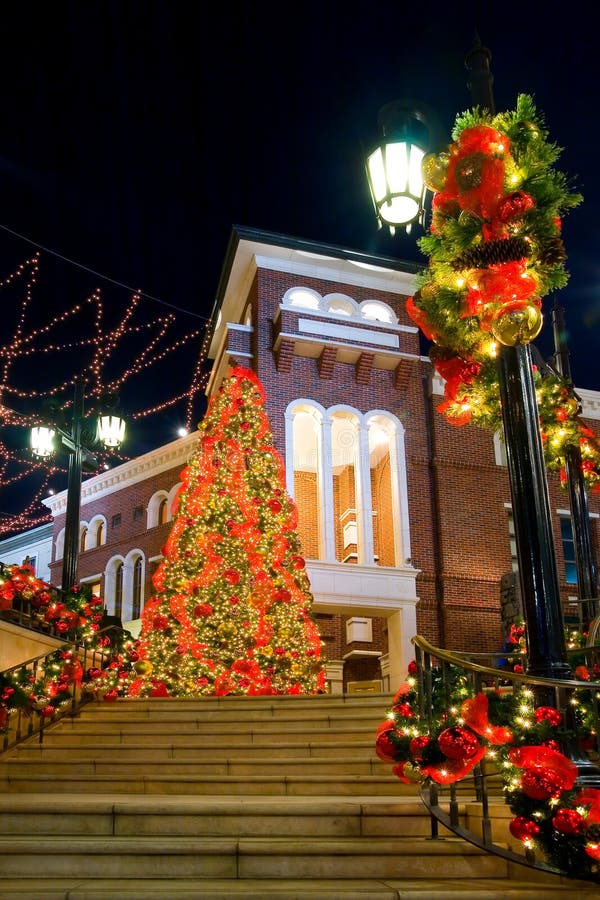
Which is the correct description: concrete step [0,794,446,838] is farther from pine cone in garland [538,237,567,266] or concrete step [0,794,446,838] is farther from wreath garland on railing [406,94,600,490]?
pine cone in garland [538,237,567,266]

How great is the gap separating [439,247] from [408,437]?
13756 millimetres

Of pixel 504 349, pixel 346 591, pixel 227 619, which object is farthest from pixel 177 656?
pixel 504 349

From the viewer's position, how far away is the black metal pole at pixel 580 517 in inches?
361

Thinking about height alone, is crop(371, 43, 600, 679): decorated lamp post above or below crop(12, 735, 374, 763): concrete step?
above

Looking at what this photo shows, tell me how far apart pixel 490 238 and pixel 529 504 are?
5.91 ft

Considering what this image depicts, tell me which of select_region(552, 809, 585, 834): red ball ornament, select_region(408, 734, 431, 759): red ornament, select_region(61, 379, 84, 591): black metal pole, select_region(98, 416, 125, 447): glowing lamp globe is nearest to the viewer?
select_region(552, 809, 585, 834): red ball ornament

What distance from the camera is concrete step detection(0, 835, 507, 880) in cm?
540

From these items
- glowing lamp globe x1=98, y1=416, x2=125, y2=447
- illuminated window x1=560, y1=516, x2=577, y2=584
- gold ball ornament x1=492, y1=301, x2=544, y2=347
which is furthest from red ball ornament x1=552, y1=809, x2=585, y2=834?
illuminated window x1=560, y1=516, x2=577, y2=584

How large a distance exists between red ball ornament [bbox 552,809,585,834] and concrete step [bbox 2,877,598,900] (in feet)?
1.74

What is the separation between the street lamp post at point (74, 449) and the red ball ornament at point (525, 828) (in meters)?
11.5

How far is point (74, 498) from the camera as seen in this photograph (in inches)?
605

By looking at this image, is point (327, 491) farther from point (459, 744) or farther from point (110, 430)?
point (459, 744)

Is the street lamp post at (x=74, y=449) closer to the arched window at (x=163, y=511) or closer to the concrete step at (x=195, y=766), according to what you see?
the concrete step at (x=195, y=766)

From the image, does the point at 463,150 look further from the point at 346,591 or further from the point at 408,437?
the point at 408,437
